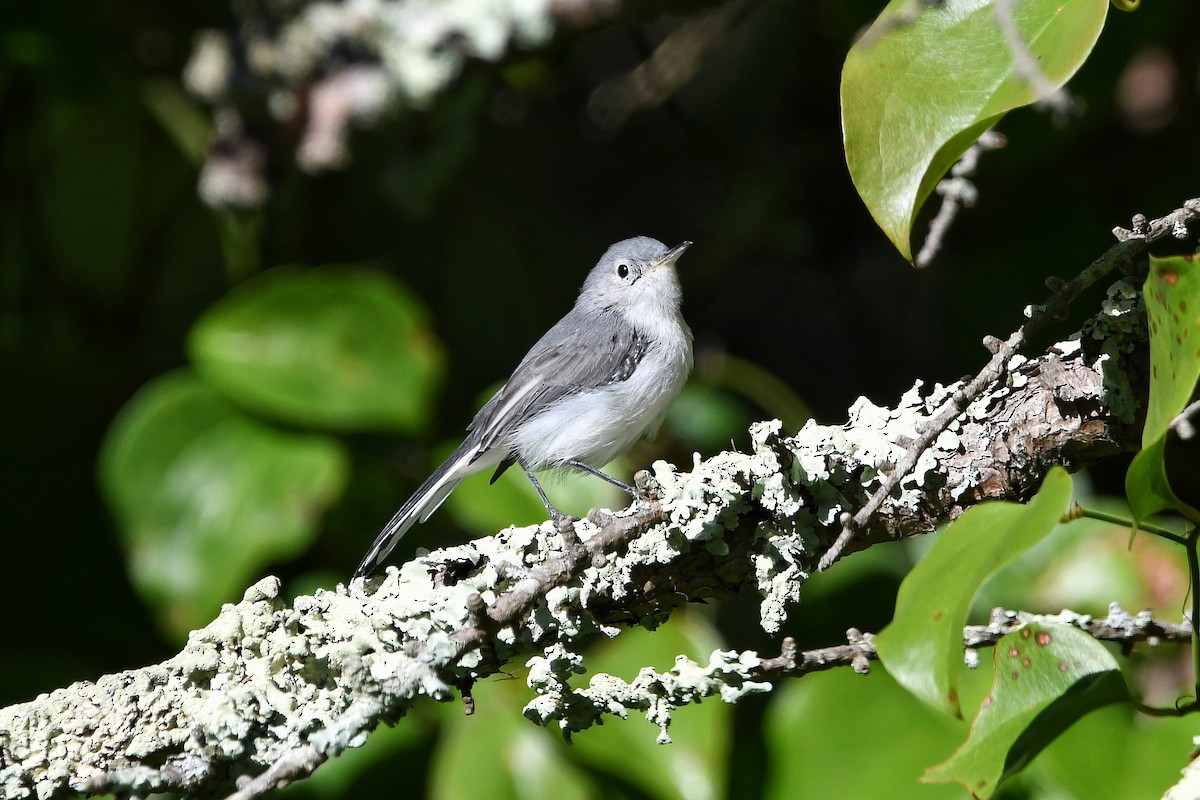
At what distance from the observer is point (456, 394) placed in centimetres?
344

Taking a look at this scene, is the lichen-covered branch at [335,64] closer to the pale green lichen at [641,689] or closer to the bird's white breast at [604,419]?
the bird's white breast at [604,419]

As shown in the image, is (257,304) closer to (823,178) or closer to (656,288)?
(656,288)

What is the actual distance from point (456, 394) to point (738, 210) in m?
1.15

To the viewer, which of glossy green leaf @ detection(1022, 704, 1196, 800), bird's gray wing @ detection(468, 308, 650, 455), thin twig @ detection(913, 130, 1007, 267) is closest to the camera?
thin twig @ detection(913, 130, 1007, 267)

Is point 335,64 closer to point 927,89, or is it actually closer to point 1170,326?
point 927,89

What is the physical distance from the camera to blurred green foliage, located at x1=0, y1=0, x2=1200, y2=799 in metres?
2.33

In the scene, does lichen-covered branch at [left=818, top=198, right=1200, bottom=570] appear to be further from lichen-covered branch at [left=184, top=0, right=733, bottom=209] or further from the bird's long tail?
lichen-covered branch at [left=184, top=0, right=733, bottom=209]

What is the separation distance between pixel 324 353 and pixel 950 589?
1982 mm

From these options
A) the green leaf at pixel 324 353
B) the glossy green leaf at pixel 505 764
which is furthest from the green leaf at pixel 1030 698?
the green leaf at pixel 324 353

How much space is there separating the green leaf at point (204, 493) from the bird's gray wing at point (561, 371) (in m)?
0.44

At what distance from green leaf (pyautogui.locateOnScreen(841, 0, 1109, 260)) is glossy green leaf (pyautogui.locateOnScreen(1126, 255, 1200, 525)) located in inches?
9.1

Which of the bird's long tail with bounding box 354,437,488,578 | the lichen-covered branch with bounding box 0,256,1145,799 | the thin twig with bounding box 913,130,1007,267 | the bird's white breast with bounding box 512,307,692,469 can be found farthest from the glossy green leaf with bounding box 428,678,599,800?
the thin twig with bounding box 913,130,1007,267

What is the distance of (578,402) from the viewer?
8.57 ft

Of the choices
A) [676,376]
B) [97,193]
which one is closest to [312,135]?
[97,193]
